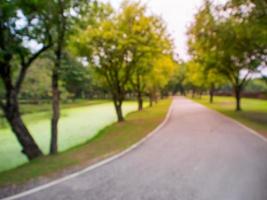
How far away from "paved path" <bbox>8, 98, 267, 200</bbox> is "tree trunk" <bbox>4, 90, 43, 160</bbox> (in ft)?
10.6

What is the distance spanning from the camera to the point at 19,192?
22.9 feet

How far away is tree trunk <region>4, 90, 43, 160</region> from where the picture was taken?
11.6 meters

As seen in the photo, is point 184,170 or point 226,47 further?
point 226,47

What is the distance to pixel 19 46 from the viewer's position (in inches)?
448

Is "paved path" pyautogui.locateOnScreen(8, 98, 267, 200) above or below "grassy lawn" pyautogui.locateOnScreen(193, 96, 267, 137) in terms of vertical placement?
above

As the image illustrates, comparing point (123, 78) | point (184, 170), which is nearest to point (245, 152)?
point (184, 170)

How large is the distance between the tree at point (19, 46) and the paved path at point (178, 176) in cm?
363

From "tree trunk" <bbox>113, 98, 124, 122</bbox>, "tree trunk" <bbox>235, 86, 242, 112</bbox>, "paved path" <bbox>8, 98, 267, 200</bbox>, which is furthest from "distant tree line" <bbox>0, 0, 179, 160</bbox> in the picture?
"tree trunk" <bbox>235, 86, 242, 112</bbox>

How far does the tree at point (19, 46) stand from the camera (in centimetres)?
1105

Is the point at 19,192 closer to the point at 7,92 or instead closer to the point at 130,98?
the point at 7,92

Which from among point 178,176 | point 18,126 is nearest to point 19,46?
point 18,126

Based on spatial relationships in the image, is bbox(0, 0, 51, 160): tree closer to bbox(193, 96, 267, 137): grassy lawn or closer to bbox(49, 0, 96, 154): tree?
bbox(49, 0, 96, 154): tree

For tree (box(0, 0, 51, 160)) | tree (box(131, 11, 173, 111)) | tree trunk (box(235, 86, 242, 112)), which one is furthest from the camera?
tree trunk (box(235, 86, 242, 112))

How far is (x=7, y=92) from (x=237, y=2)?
12340 millimetres
